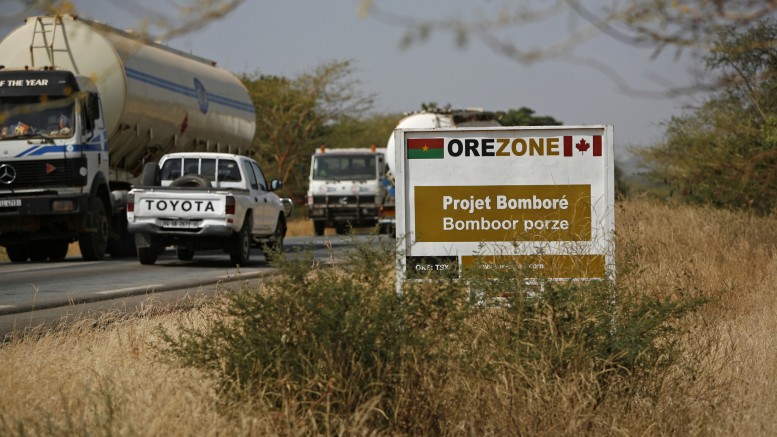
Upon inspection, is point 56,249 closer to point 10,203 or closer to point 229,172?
point 10,203

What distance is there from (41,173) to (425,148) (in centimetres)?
1375

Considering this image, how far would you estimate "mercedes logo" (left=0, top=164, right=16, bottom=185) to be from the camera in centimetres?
2042

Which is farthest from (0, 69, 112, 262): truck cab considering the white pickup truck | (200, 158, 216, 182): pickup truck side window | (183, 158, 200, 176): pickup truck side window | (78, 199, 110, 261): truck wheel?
(200, 158, 216, 182): pickup truck side window

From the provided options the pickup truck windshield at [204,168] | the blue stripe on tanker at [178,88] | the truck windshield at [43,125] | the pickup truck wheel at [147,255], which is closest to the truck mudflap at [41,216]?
the truck windshield at [43,125]

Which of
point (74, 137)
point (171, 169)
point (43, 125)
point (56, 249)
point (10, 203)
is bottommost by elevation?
point (56, 249)

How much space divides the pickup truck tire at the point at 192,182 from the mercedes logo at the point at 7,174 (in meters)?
2.84

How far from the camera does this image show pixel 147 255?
2039 centimetres

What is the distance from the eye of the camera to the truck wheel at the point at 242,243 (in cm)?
1994

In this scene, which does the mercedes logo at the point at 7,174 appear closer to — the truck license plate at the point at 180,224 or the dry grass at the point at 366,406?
the truck license plate at the point at 180,224

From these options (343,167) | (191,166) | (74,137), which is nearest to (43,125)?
(74,137)

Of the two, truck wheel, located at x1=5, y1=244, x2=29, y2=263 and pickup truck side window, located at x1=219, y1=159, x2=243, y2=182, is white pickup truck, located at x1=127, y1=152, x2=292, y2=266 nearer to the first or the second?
pickup truck side window, located at x1=219, y1=159, x2=243, y2=182

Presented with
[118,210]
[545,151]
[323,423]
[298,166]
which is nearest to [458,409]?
[323,423]

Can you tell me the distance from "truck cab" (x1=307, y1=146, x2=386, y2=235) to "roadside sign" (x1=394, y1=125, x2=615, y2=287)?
2667 centimetres

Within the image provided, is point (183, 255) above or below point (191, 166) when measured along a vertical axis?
below
